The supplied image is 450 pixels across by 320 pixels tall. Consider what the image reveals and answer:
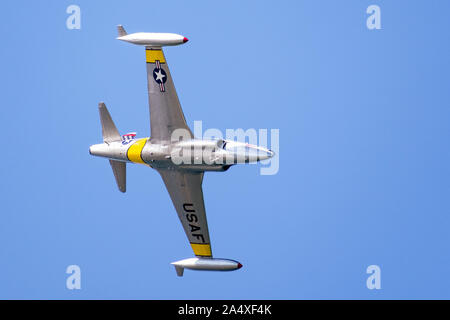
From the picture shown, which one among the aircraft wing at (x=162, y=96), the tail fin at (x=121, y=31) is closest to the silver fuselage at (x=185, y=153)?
the aircraft wing at (x=162, y=96)

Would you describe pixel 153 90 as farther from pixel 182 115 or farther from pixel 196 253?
pixel 196 253

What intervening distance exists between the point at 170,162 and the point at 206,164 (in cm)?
155

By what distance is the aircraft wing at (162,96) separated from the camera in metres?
38.0

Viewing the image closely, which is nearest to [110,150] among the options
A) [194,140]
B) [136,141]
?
[136,141]

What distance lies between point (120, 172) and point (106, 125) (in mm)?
1846

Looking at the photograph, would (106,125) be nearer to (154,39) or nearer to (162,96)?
(162,96)

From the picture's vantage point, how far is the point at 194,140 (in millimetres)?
37688

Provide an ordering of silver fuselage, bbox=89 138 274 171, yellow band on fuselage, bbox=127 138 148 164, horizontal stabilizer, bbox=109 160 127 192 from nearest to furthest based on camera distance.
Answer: silver fuselage, bbox=89 138 274 171 → yellow band on fuselage, bbox=127 138 148 164 → horizontal stabilizer, bbox=109 160 127 192

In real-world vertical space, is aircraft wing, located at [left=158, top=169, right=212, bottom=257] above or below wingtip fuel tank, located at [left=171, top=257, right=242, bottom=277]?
above

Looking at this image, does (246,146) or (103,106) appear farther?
(103,106)

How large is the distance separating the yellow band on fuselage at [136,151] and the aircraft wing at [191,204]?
0.99 meters

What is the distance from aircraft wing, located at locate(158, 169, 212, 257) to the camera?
129 feet

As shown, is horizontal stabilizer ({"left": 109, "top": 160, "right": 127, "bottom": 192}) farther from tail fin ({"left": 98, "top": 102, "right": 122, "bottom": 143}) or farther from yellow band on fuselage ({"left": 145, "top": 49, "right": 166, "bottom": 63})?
yellow band on fuselage ({"left": 145, "top": 49, "right": 166, "bottom": 63})

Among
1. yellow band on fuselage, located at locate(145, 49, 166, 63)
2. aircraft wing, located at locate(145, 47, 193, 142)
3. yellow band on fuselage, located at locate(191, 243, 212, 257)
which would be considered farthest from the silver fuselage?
yellow band on fuselage, located at locate(191, 243, 212, 257)
